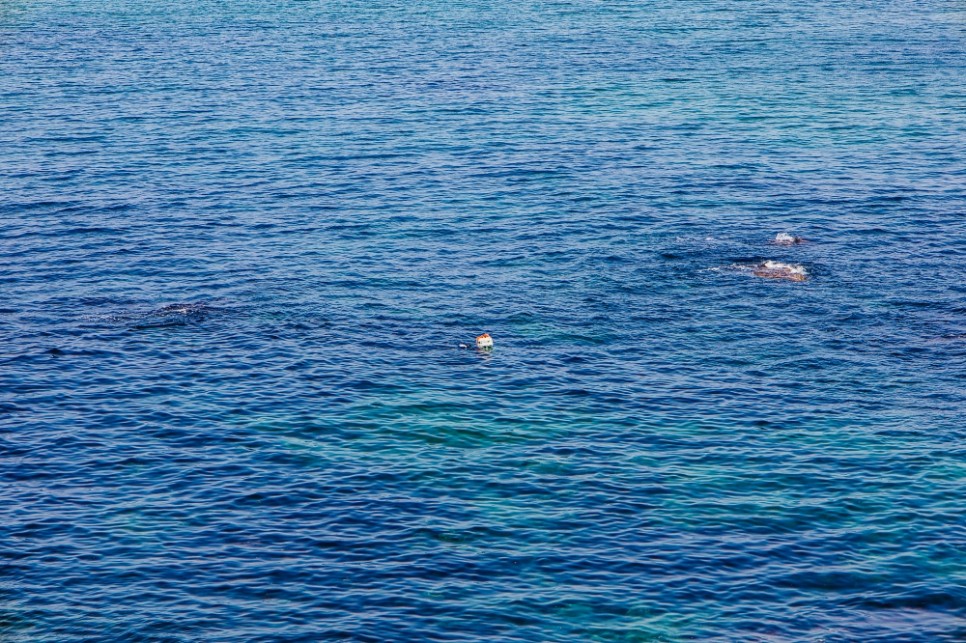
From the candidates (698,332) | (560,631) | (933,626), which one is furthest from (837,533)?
(698,332)

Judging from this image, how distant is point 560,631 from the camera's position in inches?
2255

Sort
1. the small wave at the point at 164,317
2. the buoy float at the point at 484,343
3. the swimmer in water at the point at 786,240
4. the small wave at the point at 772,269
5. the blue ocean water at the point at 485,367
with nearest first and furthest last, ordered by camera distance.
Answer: the blue ocean water at the point at 485,367, the buoy float at the point at 484,343, the small wave at the point at 164,317, the small wave at the point at 772,269, the swimmer in water at the point at 786,240

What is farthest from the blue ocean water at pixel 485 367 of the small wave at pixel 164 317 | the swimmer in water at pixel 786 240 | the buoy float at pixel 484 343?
the swimmer in water at pixel 786 240

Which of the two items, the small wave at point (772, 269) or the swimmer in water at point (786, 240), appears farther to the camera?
the swimmer in water at point (786, 240)

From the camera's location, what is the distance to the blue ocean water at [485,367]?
60594 mm

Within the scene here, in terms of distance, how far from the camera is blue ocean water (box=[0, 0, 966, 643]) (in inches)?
2386

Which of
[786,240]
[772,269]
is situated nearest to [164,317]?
[772,269]

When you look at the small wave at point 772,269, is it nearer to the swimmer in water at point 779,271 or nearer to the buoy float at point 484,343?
the swimmer in water at point 779,271

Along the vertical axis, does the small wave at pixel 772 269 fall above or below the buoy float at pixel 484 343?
above

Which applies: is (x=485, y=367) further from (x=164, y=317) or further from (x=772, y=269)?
(x=772, y=269)

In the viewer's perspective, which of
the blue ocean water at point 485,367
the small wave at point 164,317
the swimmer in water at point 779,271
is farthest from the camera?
the swimmer in water at point 779,271

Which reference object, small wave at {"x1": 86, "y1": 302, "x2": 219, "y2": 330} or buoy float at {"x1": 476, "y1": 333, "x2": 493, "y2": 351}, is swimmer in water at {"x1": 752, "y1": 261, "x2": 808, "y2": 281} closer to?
buoy float at {"x1": 476, "y1": 333, "x2": 493, "y2": 351}

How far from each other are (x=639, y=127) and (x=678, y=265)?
44590 millimetres

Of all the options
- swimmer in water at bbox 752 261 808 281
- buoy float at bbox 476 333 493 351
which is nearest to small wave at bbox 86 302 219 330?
buoy float at bbox 476 333 493 351
